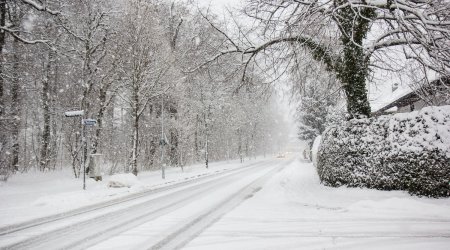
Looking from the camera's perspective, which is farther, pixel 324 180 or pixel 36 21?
pixel 36 21

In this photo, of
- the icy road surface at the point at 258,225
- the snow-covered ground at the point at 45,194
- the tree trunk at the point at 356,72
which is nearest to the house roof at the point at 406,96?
the tree trunk at the point at 356,72

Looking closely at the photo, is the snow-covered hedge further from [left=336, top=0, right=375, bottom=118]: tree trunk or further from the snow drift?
the snow drift

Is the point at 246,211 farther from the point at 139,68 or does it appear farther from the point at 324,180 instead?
the point at 139,68

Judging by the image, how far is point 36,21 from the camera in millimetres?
24312

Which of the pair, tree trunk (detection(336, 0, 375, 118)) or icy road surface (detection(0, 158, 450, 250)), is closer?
icy road surface (detection(0, 158, 450, 250))

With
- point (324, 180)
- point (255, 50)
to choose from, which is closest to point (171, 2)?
point (255, 50)


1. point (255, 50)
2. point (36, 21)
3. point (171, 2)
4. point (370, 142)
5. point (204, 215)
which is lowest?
point (204, 215)

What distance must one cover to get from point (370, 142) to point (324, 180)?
107 inches

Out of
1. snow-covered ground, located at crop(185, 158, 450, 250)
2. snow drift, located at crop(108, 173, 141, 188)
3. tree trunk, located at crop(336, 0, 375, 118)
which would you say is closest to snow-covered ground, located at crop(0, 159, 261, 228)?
snow drift, located at crop(108, 173, 141, 188)

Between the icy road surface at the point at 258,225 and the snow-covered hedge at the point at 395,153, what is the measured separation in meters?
0.43

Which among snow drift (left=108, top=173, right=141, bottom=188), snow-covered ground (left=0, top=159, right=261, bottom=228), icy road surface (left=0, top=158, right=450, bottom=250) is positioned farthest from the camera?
snow drift (left=108, top=173, right=141, bottom=188)

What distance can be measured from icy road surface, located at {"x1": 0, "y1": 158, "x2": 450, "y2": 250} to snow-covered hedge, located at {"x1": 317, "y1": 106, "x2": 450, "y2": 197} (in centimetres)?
43

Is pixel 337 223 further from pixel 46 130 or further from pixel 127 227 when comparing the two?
pixel 46 130

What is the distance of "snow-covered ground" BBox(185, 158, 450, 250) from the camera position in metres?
6.20
